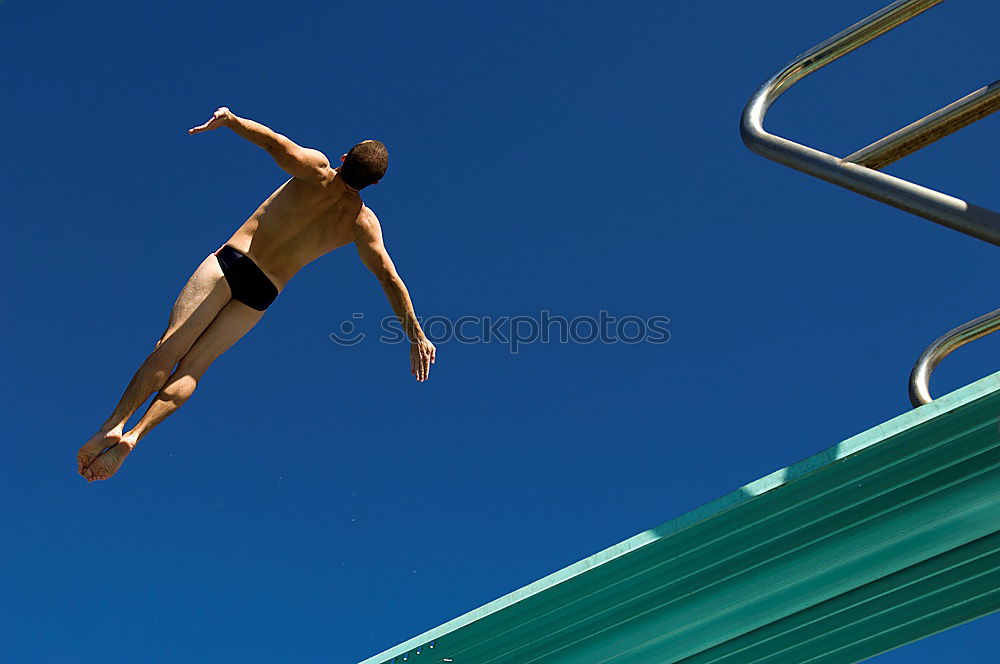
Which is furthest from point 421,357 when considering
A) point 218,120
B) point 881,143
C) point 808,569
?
point 881,143

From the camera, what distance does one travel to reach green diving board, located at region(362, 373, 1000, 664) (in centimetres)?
332

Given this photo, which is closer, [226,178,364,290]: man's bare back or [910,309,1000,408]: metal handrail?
[910,309,1000,408]: metal handrail

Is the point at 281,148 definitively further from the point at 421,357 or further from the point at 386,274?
the point at 421,357

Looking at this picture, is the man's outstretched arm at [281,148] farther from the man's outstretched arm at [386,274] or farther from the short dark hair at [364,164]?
the man's outstretched arm at [386,274]

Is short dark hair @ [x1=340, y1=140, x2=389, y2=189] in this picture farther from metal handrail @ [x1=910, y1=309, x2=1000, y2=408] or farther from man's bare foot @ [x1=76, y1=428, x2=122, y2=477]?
metal handrail @ [x1=910, y1=309, x2=1000, y2=408]

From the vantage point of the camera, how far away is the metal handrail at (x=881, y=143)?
1805 mm

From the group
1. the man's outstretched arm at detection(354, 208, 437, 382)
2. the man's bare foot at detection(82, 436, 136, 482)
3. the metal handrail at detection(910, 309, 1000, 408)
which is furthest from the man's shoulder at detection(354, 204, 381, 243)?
the metal handrail at detection(910, 309, 1000, 408)

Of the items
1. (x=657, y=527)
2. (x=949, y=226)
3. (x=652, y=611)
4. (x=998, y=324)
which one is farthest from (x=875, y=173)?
(x=652, y=611)

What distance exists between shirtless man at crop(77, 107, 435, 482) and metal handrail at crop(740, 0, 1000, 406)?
5.06m

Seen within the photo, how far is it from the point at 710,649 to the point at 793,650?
33 centimetres

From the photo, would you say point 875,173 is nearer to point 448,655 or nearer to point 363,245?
point 448,655

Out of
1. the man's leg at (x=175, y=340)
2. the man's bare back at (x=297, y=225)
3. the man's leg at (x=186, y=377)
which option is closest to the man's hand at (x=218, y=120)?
the man's bare back at (x=297, y=225)

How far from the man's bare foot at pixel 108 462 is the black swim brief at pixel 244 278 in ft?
4.22

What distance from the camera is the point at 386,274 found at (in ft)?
24.0
